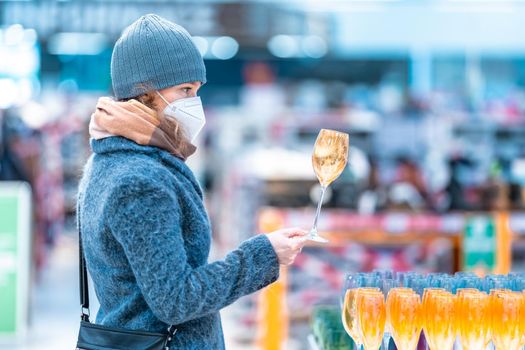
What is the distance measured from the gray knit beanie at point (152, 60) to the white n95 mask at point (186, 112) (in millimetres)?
48

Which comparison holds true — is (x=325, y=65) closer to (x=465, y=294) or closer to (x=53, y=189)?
(x=53, y=189)

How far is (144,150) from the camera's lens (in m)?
2.29

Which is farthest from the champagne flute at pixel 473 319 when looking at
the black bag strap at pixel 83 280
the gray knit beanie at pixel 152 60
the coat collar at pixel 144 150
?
the black bag strap at pixel 83 280

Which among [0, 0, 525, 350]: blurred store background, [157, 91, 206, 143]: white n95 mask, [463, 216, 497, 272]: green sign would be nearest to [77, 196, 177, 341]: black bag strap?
[157, 91, 206, 143]: white n95 mask

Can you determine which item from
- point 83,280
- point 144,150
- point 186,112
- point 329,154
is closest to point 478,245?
point 329,154

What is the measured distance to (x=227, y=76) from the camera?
19.8m

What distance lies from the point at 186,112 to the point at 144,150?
16 centimetres

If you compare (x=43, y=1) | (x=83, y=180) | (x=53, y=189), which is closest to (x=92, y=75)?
(x=53, y=189)

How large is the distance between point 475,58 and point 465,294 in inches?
657

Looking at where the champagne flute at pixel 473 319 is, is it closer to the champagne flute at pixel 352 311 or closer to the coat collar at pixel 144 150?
the champagne flute at pixel 352 311

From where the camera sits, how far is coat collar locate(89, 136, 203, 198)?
229 centimetres

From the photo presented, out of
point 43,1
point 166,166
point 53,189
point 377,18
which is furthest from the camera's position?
point 377,18

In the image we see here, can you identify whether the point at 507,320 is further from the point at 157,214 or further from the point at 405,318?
the point at 157,214

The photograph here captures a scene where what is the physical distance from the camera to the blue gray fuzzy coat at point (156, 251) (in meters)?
2.15
